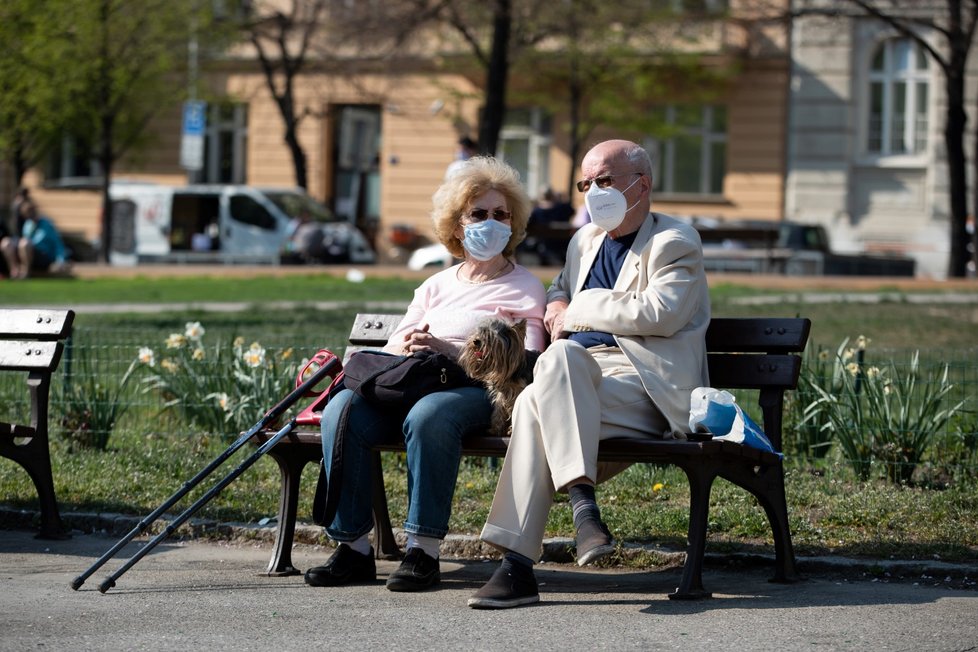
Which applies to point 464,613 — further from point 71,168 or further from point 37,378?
point 71,168

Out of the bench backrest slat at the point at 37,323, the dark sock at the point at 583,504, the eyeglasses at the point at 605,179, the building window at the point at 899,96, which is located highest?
the building window at the point at 899,96

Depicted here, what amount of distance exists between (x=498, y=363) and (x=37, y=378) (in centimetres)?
233

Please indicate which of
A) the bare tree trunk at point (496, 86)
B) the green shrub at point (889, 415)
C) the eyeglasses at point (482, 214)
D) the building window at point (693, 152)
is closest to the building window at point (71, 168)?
the building window at point (693, 152)

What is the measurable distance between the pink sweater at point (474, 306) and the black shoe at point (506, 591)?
1.00m

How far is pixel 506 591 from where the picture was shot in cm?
524

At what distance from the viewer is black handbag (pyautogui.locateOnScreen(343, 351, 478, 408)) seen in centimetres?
566

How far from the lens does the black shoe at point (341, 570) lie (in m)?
5.70

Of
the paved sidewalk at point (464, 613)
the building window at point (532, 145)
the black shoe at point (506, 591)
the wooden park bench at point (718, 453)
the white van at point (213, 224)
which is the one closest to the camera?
the paved sidewalk at point (464, 613)

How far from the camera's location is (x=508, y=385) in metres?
5.71

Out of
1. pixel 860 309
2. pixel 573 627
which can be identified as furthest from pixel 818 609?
pixel 860 309

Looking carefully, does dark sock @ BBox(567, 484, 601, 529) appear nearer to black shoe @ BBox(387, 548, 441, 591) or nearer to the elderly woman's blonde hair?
black shoe @ BBox(387, 548, 441, 591)

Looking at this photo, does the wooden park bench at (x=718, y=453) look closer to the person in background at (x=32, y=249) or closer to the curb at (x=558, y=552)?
the curb at (x=558, y=552)

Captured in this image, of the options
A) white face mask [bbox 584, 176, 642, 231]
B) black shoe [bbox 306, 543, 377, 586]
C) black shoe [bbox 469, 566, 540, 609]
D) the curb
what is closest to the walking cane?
black shoe [bbox 306, 543, 377, 586]

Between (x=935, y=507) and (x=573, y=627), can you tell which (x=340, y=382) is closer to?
(x=573, y=627)
